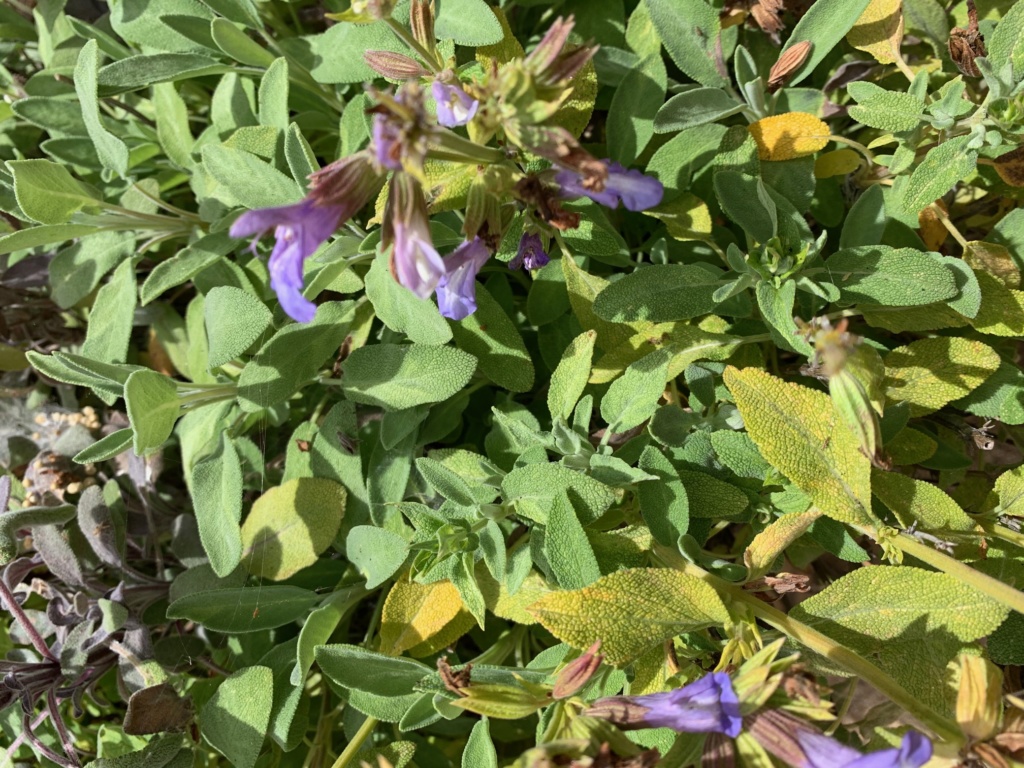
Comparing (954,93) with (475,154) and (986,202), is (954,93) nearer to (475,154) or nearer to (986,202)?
(986,202)

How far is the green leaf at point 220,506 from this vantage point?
1.64 metres

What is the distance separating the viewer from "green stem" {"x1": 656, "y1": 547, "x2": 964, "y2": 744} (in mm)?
1162

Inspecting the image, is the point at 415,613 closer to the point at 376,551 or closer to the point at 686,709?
the point at 376,551

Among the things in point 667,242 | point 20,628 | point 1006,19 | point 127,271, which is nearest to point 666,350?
point 667,242

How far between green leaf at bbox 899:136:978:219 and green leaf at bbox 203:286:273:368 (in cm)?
124

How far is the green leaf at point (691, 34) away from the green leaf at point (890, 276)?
475 millimetres

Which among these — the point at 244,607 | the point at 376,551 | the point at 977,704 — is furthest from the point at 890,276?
the point at 244,607

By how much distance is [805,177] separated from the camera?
1.67 metres

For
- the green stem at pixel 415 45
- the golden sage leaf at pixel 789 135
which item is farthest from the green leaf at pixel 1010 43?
the green stem at pixel 415 45

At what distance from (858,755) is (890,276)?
843 mm

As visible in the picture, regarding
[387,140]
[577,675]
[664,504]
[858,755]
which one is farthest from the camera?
[664,504]

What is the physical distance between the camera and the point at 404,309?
1.57m

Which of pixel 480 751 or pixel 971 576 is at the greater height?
pixel 971 576

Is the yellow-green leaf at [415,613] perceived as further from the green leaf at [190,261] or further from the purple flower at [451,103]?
the purple flower at [451,103]
